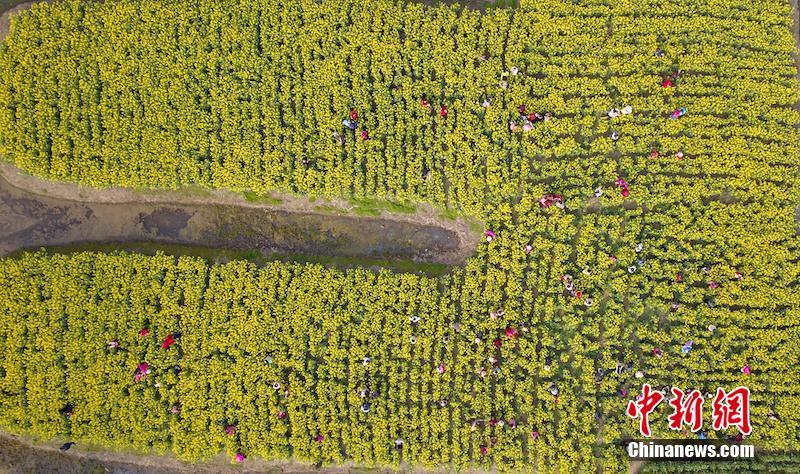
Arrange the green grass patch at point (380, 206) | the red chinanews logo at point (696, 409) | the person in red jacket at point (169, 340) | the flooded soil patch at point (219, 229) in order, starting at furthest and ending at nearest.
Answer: the flooded soil patch at point (219, 229)
the green grass patch at point (380, 206)
the person in red jacket at point (169, 340)
the red chinanews logo at point (696, 409)

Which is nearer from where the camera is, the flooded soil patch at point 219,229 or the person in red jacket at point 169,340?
the person in red jacket at point 169,340

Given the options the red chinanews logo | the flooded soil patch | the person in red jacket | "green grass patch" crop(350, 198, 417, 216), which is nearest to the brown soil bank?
the flooded soil patch

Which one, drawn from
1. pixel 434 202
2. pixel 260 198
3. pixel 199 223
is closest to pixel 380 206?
pixel 434 202

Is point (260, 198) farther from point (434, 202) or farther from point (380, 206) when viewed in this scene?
point (434, 202)

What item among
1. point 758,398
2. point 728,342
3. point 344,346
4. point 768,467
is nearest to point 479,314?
point 344,346

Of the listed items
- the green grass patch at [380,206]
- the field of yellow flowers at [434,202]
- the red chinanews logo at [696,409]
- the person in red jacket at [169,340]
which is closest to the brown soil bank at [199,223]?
the green grass patch at [380,206]

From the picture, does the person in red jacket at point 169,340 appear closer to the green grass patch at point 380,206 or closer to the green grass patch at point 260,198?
the green grass patch at point 260,198

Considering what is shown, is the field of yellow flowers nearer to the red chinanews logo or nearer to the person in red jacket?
the person in red jacket
